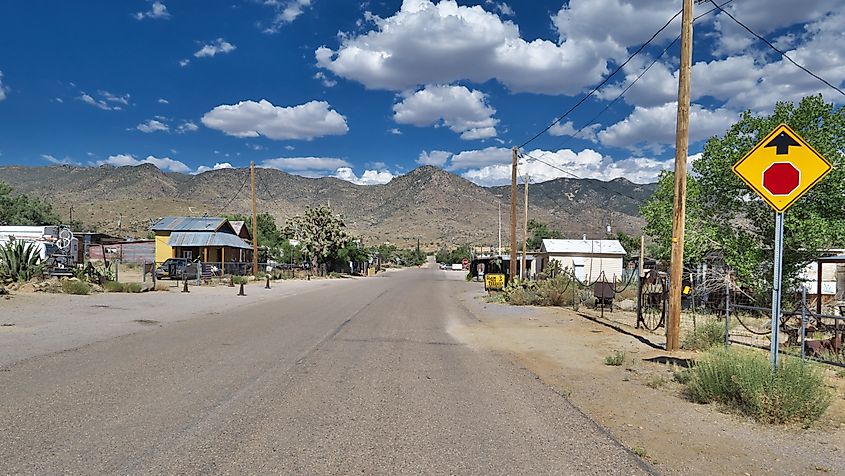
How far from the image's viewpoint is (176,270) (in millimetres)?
40125

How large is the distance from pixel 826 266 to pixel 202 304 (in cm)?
2946

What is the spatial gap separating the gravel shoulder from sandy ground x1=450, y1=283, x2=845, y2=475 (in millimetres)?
8471

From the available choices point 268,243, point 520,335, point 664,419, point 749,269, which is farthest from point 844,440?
point 268,243

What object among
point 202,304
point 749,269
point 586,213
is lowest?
point 202,304

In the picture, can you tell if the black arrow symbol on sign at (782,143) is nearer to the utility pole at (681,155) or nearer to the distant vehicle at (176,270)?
the utility pole at (681,155)

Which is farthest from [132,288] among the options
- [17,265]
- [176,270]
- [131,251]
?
[131,251]

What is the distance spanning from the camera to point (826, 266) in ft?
104

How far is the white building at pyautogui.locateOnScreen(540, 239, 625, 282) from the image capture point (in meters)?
57.9

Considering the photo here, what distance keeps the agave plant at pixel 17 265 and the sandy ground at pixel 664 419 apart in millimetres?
18959

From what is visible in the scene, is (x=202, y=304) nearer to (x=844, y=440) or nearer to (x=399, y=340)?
(x=399, y=340)

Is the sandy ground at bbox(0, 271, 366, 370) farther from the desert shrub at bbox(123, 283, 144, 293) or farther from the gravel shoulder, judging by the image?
the desert shrub at bbox(123, 283, 144, 293)

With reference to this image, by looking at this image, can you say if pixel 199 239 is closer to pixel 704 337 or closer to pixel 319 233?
pixel 319 233

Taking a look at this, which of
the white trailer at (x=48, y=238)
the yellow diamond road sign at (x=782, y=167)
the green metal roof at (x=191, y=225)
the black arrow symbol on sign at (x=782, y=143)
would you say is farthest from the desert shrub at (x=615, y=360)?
the green metal roof at (x=191, y=225)

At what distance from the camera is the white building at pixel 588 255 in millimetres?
57938
